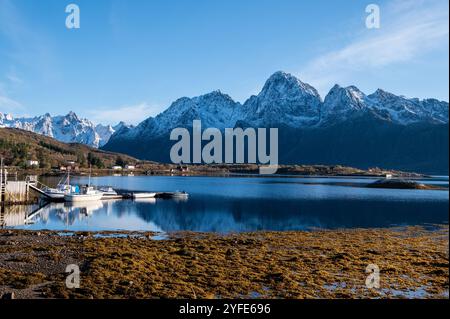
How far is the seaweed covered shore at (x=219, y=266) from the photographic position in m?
25.2

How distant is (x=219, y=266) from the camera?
105 feet

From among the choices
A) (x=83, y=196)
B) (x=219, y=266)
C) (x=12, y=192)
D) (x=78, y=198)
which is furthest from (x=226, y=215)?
(x=12, y=192)

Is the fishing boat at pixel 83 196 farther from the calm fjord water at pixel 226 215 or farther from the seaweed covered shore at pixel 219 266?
the seaweed covered shore at pixel 219 266

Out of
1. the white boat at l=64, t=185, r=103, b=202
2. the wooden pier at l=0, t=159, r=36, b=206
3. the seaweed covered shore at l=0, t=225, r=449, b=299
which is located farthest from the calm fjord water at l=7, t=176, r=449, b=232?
the seaweed covered shore at l=0, t=225, r=449, b=299

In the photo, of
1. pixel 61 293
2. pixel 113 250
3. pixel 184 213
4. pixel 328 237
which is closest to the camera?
pixel 61 293

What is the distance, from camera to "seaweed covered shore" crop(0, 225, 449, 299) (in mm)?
25219

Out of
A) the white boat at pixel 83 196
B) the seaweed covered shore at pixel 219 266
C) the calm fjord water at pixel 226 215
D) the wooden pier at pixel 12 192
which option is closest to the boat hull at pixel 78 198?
the white boat at pixel 83 196

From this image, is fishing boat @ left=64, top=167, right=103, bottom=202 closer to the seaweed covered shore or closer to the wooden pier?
the wooden pier

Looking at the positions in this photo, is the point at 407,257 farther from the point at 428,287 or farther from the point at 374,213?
the point at 374,213

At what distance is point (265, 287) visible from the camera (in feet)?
87.3

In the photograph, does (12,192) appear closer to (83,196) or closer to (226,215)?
(83,196)
